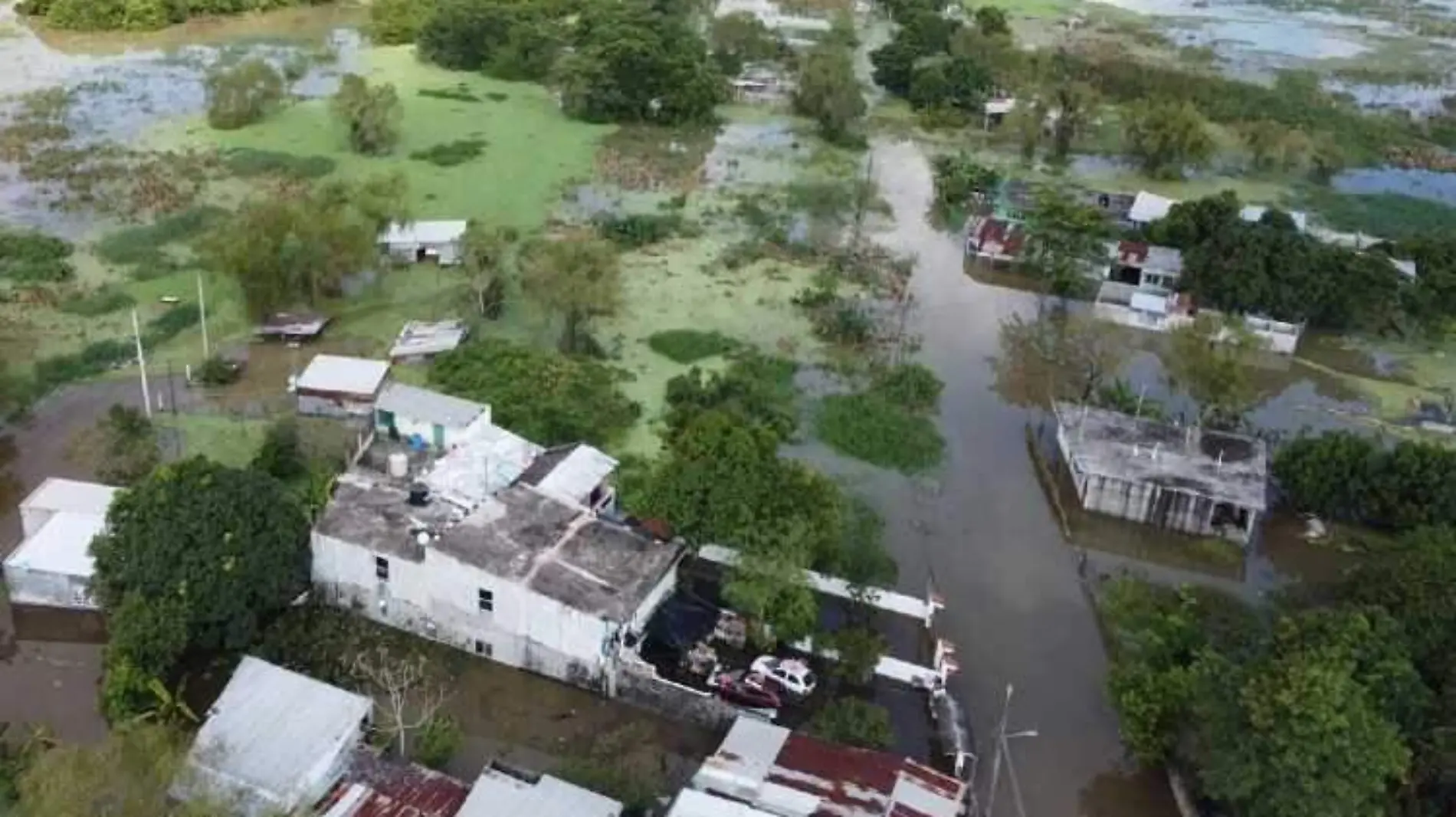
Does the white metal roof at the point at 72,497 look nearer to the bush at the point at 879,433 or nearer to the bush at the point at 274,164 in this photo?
the bush at the point at 879,433

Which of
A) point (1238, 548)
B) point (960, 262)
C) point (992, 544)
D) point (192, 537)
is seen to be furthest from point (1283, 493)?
point (192, 537)

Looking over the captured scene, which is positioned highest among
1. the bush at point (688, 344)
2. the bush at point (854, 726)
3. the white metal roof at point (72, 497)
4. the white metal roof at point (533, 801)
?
the white metal roof at point (72, 497)

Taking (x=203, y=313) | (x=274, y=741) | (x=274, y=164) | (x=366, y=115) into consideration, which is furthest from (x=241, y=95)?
(x=274, y=741)

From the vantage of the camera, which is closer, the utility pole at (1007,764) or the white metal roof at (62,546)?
the utility pole at (1007,764)

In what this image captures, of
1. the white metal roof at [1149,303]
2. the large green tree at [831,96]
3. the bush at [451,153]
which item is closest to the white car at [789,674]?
the white metal roof at [1149,303]

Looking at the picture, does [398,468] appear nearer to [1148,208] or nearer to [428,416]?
[428,416]

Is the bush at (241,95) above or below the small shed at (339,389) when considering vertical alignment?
above
